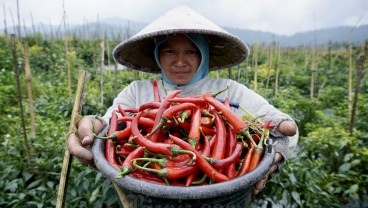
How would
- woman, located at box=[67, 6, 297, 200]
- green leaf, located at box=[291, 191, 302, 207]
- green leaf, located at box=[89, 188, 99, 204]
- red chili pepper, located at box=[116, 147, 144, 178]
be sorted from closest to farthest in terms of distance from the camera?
red chili pepper, located at box=[116, 147, 144, 178] → woman, located at box=[67, 6, 297, 200] → green leaf, located at box=[89, 188, 99, 204] → green leaf, located at box=[291, 191, 302, 207]

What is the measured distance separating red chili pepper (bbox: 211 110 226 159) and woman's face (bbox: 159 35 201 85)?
74 cm

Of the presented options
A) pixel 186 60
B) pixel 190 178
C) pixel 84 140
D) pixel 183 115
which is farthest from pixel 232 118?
pixel 186 60

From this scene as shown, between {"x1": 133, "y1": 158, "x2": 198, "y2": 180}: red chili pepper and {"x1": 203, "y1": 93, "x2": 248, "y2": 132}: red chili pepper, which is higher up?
{"x1": 203, "y1": 93, "x2": 248, "y2": 132}: red chili pepper

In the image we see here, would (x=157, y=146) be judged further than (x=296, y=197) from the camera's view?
No

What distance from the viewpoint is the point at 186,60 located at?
6.45 ft

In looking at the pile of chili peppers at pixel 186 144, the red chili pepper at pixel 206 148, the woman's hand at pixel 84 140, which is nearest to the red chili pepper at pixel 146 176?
the pile of chili peppers at pixel 186 144

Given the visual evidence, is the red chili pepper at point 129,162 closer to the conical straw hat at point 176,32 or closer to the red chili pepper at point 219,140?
the red chili pepper at point 219,140

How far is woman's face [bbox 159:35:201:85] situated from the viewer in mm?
1938

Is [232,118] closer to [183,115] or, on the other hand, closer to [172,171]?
[183,115]

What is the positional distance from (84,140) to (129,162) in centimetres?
29

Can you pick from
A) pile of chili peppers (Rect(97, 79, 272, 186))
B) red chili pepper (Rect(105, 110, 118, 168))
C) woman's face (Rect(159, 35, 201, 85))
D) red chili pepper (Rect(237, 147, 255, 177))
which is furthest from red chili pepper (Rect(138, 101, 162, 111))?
woman's face (Rect(159, 35, 201, 85))

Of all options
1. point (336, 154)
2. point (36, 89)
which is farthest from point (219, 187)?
point (36, 89)

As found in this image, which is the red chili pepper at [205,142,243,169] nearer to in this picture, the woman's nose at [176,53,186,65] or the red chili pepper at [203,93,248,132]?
the red chili pepper at [203,93,248,132]

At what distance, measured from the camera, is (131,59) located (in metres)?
2.35
